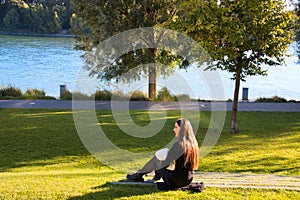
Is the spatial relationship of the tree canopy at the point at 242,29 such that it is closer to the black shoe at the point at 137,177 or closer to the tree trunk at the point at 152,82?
the black shoe at the point at 137,177

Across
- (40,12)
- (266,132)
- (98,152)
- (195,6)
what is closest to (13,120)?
(98,152)

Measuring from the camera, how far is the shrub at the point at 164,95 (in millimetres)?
15851

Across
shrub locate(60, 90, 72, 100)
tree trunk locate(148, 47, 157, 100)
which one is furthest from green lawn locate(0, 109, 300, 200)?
tree trunk locate(148, 47, 157, 100)

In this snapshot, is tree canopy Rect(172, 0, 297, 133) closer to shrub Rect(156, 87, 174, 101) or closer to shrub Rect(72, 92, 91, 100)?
shrub Rect(156, 87, 174, 101)

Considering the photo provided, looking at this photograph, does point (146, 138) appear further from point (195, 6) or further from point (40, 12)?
point (40, 12)

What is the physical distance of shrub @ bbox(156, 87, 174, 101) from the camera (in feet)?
52.0

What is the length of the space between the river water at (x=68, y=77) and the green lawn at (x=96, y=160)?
15.7ft

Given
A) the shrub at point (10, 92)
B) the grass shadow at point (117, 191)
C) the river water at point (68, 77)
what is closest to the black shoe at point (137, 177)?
the grass shadow at point (117, 191)

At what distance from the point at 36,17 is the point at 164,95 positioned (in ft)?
171

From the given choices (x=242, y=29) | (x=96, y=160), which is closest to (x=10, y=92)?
(x=96, y=160)

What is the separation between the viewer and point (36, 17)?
62.9 meters

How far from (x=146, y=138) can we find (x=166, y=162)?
16.0 feet

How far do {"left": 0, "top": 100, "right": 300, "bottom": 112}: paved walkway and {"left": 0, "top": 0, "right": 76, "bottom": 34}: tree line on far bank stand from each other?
4662 centimetres

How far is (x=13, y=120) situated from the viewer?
1184cm
